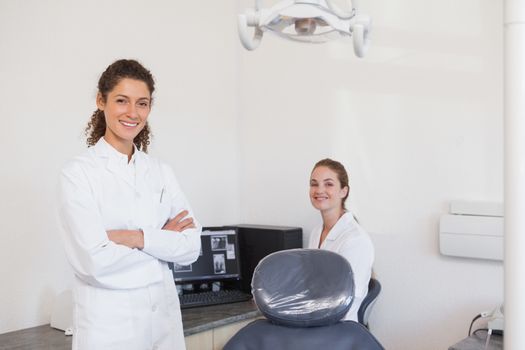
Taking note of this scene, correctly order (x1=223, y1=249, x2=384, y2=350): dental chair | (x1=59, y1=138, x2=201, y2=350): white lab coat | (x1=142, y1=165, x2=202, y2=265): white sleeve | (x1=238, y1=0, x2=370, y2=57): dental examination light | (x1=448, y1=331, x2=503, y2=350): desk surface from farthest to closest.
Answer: (x1=448, y1=331, x2=503, y2=350): desk surface
(x1=142, y1=165, x2=202, y2=265): white sleeve
(x1=59, y1=138, x2=201, y2=350): white lab coat
(x1=223, y1=249, x2=384, y2=350): dental chair
(x1=238, y1=0, x2=370, y2=57): dental examination light

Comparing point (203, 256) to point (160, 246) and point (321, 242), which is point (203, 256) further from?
point (160, 246)

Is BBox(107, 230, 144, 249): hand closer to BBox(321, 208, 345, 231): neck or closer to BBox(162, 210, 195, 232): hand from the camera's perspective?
BBox(162, 210, 195, 232): hand

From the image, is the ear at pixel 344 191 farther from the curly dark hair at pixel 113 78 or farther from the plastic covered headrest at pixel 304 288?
the curly dark hair at pixel 113 78

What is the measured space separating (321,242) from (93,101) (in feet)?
3.72

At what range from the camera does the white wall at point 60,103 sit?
2453 mm

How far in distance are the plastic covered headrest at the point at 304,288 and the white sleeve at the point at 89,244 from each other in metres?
0.40

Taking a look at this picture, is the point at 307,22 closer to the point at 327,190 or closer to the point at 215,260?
the point at 327,190

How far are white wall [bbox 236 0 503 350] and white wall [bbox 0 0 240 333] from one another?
49 cm

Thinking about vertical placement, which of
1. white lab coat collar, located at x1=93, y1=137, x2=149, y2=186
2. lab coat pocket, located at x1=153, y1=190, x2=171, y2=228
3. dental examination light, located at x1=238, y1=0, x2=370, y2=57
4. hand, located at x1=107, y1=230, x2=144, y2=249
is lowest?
hand, located at x1=107, y1=230, x2=144, y2=249

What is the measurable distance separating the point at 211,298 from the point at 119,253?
102cm

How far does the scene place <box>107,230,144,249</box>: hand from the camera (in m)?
1.96

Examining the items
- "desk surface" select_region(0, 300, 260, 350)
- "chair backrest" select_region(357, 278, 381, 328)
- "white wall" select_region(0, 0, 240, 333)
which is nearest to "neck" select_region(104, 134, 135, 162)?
"white wall" select_region(0, 0, 240, 333)

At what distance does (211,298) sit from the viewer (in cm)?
287

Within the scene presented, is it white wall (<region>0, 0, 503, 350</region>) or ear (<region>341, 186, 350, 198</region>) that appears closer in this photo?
white wall (<region>0, 0, 503, 350</region>)
